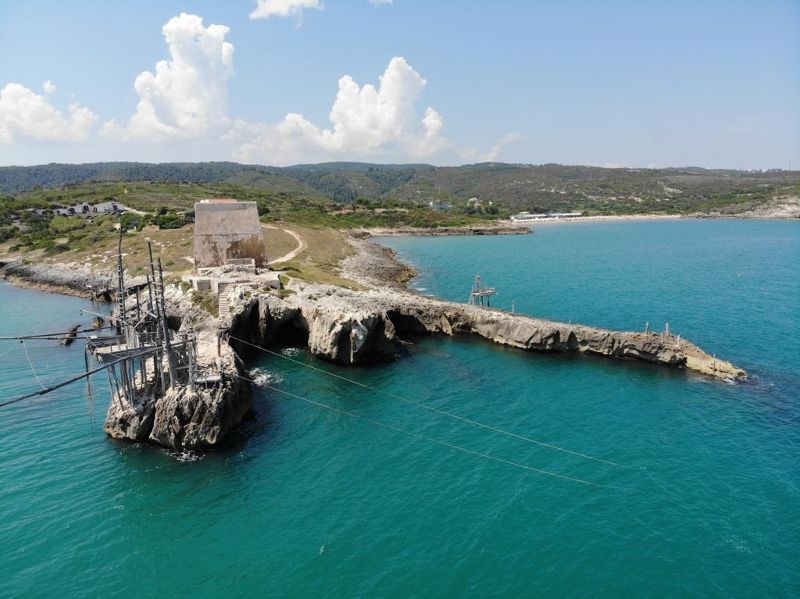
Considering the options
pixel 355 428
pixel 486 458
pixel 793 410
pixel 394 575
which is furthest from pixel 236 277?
pixel 793 410

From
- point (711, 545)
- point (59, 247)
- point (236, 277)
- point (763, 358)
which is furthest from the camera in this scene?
point (59, 247)

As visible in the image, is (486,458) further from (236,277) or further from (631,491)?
(236,277)

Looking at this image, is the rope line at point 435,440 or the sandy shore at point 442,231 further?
the sandy shore at point 442,231

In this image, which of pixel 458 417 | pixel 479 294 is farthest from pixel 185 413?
pixel 479 294

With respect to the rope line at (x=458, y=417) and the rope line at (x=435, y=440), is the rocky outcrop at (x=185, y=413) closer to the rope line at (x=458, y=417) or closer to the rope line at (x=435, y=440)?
the rope line at (x=435, y=440)

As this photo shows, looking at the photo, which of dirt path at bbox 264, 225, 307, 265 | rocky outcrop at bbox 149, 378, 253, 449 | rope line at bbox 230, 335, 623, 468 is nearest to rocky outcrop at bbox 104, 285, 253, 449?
rocky outcrop at bbox 149, 378, 253, 449

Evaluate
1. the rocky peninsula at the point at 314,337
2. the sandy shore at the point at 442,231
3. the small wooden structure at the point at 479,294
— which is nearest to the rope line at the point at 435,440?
the rocky peninsula at the point at 314,337

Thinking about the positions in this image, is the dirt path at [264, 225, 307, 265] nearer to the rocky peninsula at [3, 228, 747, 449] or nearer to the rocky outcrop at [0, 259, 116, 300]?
the rocky peninsula at [3, 228, 747, 449]

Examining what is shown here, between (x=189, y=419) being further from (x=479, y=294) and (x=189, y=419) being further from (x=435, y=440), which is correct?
(x=479, y=294)
